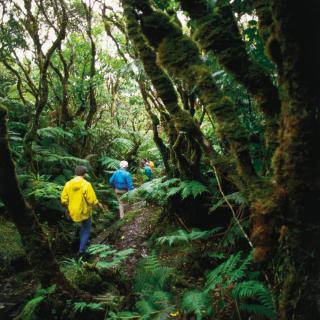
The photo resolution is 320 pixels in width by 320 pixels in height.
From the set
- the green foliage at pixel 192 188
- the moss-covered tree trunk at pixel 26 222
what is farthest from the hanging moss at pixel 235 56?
the green foliage at pixel 192 188

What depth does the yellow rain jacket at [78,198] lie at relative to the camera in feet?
23.9

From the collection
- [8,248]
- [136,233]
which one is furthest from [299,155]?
[8,248]

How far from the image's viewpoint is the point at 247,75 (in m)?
2.06

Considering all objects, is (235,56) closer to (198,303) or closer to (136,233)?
(198,303)

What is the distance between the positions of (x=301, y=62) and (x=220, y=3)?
128 centimetres

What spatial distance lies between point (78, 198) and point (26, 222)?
3216 millimetres

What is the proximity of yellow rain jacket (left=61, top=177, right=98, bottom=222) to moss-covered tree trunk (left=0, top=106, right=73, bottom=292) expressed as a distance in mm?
3056

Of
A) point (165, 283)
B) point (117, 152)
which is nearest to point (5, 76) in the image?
point (117, 152)

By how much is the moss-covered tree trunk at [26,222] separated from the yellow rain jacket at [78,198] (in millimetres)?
3056

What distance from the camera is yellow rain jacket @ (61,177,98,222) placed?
286 inches

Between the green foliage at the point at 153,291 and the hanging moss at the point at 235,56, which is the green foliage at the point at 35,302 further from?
the hanging moss at the point at 235,56

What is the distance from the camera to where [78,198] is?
7266 mm

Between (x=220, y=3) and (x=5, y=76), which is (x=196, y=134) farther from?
(x=5, y=76)

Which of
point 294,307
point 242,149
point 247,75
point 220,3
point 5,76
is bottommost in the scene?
point 294,307
